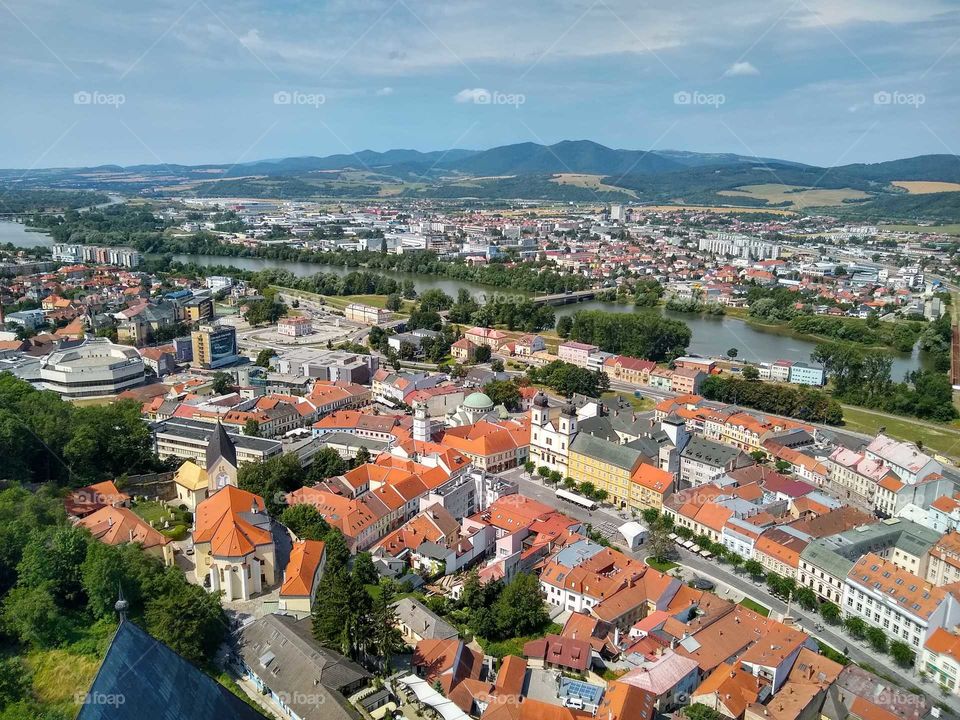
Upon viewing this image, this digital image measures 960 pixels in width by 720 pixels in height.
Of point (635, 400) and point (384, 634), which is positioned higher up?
point (384, 634)

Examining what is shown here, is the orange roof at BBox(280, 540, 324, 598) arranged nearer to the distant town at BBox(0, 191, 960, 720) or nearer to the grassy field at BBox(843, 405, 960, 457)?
the distant town at BBox(0, 191, 960, 720)

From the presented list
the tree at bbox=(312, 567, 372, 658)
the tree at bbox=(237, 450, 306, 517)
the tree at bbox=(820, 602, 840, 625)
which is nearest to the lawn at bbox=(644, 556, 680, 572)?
the tree at bbox=(820, 602, 840, 625)

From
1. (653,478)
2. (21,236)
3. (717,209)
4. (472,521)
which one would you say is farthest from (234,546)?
(717,209)

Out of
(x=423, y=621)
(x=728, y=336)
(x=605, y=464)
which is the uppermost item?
(x=605, y=464)

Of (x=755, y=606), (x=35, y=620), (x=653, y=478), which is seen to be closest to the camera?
(x=35, y=620)

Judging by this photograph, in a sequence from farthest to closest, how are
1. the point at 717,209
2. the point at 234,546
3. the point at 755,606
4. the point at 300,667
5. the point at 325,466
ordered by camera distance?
the point at 717,209 → the point at 325,466 → the point at 755,606 → the point at 234,546 → the point at 300,667

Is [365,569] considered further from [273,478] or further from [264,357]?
[264,357]
